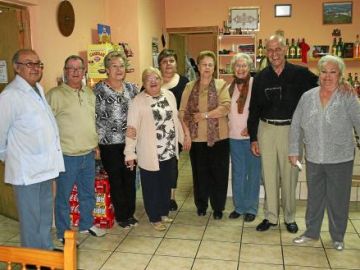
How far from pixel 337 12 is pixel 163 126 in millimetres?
4345

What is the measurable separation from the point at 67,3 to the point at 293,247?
9.51 feet

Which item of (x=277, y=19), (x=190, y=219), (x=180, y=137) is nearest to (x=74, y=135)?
(x=180, y=137)

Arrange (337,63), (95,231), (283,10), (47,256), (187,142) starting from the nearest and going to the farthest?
(47,256) < (337,63) < (95,231) < (187,142) < (283,10)

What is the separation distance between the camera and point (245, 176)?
3.31 metres

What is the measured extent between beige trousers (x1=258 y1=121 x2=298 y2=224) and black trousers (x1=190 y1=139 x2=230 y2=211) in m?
0.36

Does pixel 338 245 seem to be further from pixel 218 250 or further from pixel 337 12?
pixel 337 12

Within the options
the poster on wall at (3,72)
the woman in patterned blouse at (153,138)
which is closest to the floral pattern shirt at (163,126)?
the woman in patterned blouse at (153,138)

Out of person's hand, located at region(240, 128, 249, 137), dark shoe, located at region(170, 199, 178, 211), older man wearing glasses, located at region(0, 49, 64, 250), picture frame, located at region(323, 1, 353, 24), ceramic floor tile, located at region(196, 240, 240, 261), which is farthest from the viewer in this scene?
picture frame, located at region(323, 1, 353, 24)

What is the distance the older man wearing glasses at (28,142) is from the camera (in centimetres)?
221

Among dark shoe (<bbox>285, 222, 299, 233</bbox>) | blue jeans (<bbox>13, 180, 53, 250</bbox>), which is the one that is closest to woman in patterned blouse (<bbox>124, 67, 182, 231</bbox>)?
blue jeans (<bbox>13, 180, 53, 250</bbox>)

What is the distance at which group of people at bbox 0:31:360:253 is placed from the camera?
91.0 inches

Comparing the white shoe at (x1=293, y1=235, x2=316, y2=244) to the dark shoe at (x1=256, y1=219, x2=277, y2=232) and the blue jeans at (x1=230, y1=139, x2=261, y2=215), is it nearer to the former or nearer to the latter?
the dark shoe at (x1=256, y1=219, x2=277, y2=232)

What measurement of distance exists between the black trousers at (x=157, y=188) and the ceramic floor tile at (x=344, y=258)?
126 cm

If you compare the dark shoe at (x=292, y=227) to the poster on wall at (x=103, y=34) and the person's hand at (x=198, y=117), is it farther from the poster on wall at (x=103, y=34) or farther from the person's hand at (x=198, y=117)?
the poster on wall at (x=103, y=34)
